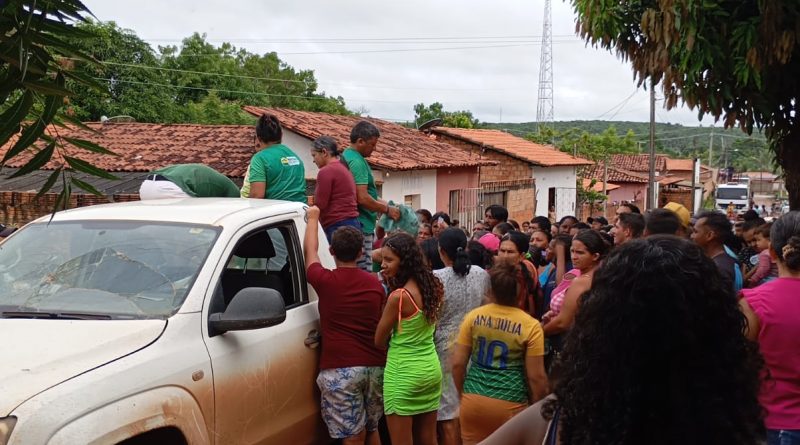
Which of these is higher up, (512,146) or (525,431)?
(512,146)

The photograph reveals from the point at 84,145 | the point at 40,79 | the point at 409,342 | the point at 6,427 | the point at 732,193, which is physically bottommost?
the point at 732,193

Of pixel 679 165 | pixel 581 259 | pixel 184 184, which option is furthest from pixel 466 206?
pixel 679 165

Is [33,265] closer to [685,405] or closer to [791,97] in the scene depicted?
[685,405]

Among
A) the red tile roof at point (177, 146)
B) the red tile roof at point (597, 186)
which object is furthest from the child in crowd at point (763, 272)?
the red tile roof at point (597, 186)

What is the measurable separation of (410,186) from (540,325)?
659 inches

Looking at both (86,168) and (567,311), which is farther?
(567,311)

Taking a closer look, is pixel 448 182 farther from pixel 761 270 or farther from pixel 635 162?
pixel 635 162

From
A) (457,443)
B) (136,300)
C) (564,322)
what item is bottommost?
(457,443)

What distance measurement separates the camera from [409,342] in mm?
5117

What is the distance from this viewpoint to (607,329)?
1.91 metres

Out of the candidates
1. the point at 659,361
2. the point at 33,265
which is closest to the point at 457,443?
the point at 33,265

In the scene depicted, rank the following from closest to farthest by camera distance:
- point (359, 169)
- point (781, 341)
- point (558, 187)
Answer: point (781, 341)
point (359, 169)
point (558, 187)

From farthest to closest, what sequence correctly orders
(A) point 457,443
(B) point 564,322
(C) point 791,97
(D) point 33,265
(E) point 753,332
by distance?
(C) point 791,97 → (A) point 457,443 → (B) point 564,322 → (D) point 33,265 → (E) point 753,332

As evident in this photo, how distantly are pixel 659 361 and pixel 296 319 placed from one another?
3122mm
